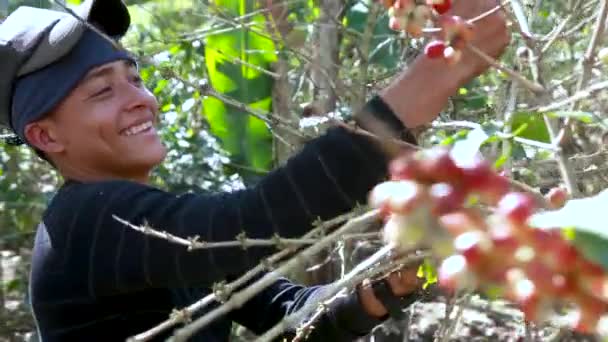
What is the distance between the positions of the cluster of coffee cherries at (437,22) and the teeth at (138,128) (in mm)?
714

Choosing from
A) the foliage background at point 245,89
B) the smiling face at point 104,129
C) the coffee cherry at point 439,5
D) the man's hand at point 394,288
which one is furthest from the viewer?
the foliage background at point 245,89

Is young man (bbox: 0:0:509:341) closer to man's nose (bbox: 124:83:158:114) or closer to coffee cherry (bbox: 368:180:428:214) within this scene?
man's nose (bbox: 124:83:158:114)

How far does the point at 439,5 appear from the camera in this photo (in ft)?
3.39

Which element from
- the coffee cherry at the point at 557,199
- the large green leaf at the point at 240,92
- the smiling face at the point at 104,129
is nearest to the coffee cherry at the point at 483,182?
the coffee cherry at the point at 557,199

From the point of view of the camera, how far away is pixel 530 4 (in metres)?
1.66

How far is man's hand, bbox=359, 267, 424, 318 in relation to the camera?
1.51 meters

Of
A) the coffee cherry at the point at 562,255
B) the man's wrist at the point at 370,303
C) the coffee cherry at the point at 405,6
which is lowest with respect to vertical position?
the man's wrist at the point at 370,303

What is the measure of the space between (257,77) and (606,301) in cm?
255

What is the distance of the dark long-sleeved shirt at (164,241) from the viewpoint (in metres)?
1.27

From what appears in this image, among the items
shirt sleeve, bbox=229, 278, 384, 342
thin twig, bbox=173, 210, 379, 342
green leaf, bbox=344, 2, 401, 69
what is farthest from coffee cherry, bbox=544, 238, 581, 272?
green leaf, bbox=344, 2, 401, 69

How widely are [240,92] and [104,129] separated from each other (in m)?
1.44

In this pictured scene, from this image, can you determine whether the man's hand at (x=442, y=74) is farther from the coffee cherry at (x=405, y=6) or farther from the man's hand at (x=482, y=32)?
the coffee cherry at (x=405, y=6)

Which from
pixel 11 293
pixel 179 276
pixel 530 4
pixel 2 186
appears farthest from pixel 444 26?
pixel 11 293

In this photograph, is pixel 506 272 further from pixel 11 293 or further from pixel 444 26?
pixel 11 293
